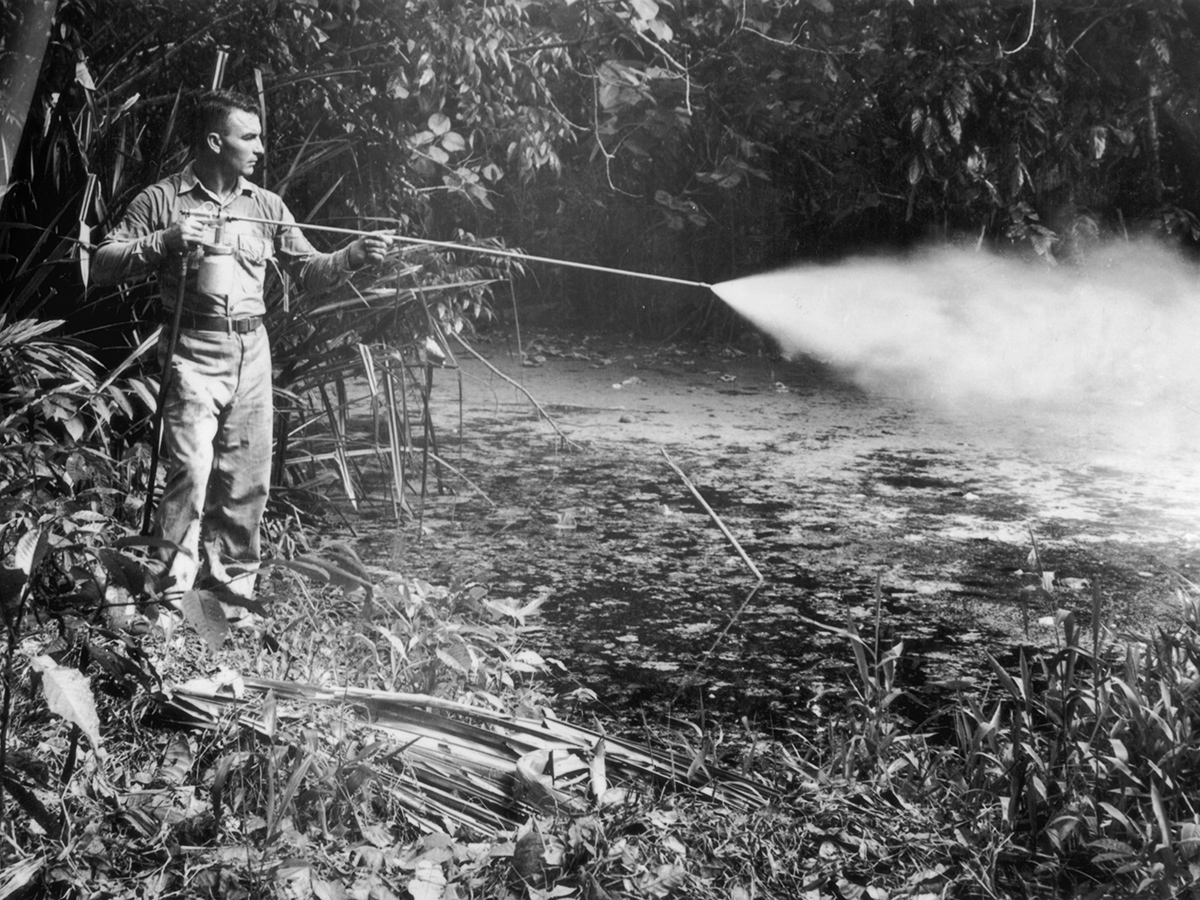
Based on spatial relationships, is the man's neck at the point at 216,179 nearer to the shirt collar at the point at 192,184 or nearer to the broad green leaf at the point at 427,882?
the shirt collar at the point at 192,184

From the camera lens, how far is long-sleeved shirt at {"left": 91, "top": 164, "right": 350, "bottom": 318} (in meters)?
2.84

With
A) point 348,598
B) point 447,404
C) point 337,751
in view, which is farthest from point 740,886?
point 447,404

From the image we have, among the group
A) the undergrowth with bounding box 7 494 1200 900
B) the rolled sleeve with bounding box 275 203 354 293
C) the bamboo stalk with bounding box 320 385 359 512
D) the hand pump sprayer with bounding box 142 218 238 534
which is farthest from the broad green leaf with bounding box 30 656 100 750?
the bamboo stalk with bounding box 320 385 359 512

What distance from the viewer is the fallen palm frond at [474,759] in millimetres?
2320

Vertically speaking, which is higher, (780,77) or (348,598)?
(780,77)

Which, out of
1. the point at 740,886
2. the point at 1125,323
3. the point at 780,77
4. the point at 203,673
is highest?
the point at 780,77

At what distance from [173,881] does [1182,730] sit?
1.94 m

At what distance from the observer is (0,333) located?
335cm

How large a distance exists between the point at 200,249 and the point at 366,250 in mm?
401

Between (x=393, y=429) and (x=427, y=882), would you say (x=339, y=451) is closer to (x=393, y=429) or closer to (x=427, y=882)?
(x=393, y=429)

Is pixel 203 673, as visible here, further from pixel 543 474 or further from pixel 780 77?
pixel 780 77

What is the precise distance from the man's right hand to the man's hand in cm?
41

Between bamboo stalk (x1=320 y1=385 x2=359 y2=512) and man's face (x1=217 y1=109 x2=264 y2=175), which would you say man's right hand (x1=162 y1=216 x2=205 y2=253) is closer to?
man's face (x1=217 y1=109 x2=264 y2=175)

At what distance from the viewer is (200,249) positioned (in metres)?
2.86
